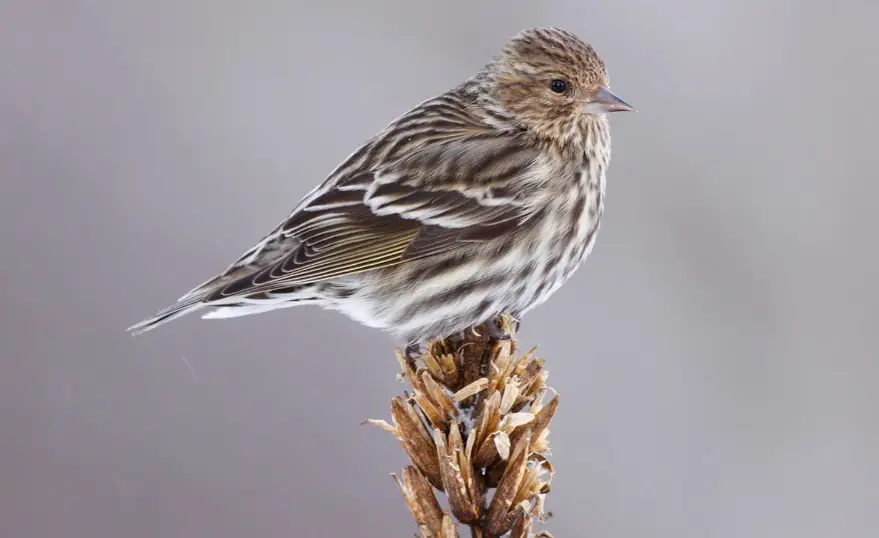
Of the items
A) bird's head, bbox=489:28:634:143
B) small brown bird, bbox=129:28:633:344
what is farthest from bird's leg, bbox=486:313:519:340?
bird's head, bbox=489:28:634:143

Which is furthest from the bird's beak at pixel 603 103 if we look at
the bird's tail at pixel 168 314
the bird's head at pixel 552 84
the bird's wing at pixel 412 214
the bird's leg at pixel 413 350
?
the bird's tail at pixel 168 314

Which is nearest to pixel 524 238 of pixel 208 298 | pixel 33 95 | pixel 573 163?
pixel 573 163

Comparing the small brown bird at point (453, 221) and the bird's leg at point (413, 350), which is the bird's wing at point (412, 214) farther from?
the bird's leg at point (413, 350)

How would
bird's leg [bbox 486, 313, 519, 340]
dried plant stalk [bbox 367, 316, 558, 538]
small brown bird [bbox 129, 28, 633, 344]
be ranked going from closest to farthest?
dried plant stalk [bbox 367, 316, 558, 538], bird's leg [bbox 486, 313, 519, 340], small brown bird [bbox 129, 28, 633, 344]

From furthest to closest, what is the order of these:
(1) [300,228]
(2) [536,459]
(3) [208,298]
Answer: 1. (1) [300,228]
2. (3) [208,298]
3. (2) [536,459]

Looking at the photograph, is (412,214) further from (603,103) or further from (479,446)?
(479,446)

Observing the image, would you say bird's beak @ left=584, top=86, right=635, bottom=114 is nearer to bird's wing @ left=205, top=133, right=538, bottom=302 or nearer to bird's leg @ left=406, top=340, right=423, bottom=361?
bird's wing @ left=205, top=133, right=538, bottom=302

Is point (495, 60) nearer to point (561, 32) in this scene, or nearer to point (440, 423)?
point (561, 32)
